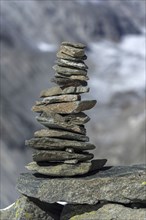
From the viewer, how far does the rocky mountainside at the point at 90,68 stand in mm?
95125

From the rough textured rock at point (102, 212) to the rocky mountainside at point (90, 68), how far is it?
42.7 m

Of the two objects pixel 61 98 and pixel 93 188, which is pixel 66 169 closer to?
pixel 93 188

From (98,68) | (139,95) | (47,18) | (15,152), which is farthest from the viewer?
(47,18)

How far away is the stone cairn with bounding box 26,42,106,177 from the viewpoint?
2070 cm

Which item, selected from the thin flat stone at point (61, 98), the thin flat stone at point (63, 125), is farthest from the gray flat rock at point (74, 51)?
the thin flat stone at point (63, 125)

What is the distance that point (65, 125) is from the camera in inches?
827

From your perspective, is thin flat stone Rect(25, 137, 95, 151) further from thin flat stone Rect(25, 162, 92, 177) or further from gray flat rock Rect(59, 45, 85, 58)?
gray flat rock Rect(59, 45, 85, 58)

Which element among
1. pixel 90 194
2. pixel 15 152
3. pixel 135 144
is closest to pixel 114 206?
pixel 90 194

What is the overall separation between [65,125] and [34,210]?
3.37 metres

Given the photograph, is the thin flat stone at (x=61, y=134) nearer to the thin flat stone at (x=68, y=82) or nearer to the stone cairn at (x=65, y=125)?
the stone cairn at (x=65, y=125)

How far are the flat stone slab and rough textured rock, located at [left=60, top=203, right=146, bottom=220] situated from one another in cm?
32

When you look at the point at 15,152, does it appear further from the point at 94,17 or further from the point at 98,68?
the point at 94,17

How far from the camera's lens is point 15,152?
86.2 metres

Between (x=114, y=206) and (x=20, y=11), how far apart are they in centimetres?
14134
